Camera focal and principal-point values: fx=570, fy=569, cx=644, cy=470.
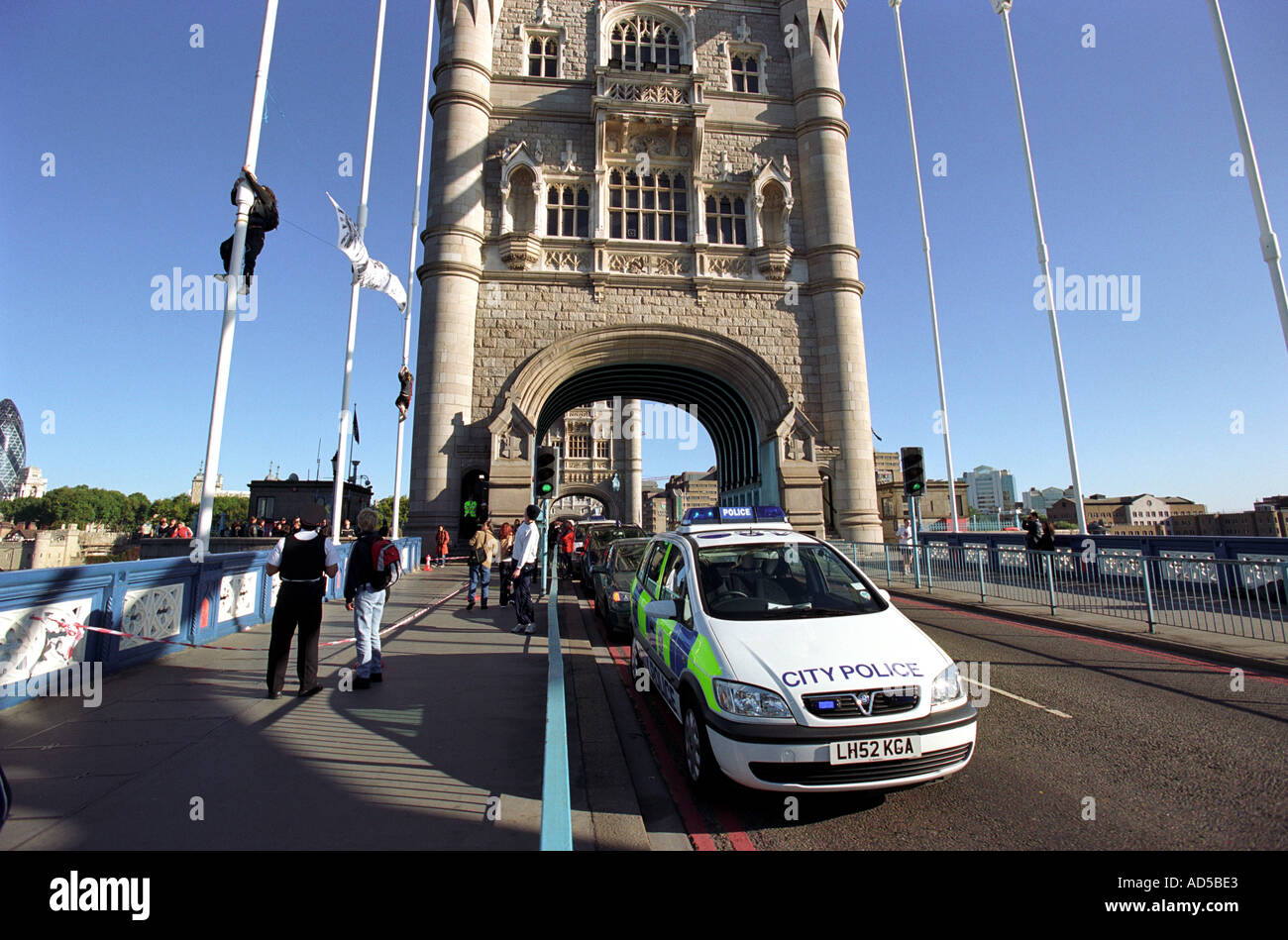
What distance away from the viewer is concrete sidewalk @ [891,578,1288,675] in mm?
6590

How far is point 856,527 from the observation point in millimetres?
21453

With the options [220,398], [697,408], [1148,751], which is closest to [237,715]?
[220,398]

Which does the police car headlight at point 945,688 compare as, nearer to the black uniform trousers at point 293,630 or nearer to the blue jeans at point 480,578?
the black uniform trousers at point 293,630

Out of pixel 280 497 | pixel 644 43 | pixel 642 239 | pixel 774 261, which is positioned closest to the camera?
pixel 774 261

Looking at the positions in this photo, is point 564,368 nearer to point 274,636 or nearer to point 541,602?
point 541,602

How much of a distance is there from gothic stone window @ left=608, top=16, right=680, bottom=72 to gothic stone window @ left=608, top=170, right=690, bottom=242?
5.17 meters

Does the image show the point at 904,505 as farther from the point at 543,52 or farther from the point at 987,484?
the point at 987,484

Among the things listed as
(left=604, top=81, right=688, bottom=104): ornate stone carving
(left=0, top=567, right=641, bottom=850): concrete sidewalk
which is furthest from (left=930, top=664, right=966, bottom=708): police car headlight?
(left=604, top=81, right=688, bottom=104): ornate stone carving

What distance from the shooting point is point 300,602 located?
5.36 meters

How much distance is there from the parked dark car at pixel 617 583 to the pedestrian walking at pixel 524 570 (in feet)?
4.04

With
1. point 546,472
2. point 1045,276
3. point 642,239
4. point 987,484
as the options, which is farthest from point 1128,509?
point 987,484

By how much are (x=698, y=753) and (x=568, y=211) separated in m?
23.8

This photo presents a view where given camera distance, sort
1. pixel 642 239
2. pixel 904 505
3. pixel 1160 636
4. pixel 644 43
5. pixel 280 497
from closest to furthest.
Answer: pixel 1160 636
pixel 642 239
pixel 644 43
pixel 280 497
pixel 904 505

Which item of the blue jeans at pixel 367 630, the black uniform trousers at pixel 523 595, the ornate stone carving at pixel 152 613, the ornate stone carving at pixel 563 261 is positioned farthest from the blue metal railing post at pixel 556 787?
the ornate stone carving at pixel 563 261
